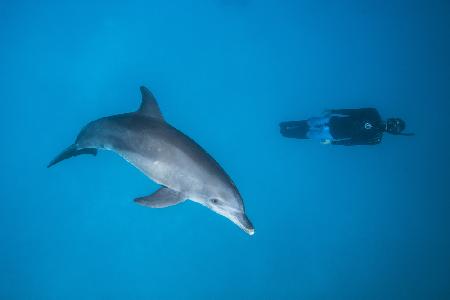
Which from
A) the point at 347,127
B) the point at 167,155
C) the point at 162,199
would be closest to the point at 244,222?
the point at 162,199

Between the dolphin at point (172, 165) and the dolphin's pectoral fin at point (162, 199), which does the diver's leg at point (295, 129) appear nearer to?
the dolphin at point (172, 165)

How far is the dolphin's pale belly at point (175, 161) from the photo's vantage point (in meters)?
4.23

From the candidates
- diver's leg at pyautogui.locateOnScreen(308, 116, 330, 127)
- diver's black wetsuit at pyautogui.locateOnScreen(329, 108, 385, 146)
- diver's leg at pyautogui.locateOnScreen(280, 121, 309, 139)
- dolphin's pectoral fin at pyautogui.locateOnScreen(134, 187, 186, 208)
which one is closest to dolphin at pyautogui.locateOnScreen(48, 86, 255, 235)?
dolphin's pectoral fin at pyautogui.locateOnScreen(134, 187, 186, 208)

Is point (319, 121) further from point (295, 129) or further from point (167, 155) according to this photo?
point (167, 155)

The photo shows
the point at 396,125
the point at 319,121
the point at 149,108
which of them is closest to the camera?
the point at 149,108

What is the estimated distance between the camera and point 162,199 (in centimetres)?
432

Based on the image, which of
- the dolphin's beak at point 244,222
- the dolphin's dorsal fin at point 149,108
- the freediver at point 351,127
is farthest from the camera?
the freediver at point 351,127

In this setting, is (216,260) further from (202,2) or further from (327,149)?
(202,2)

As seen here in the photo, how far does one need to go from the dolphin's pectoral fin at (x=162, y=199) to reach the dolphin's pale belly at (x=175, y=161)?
0.24 feet

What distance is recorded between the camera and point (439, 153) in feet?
55.6

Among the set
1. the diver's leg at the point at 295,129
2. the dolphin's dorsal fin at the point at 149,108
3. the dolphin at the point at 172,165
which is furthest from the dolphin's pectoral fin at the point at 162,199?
the diver's leg at the point at 295,129

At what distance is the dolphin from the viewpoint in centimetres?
417

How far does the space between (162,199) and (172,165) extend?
1.49 feet

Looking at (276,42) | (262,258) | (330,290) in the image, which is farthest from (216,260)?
(276,42)
